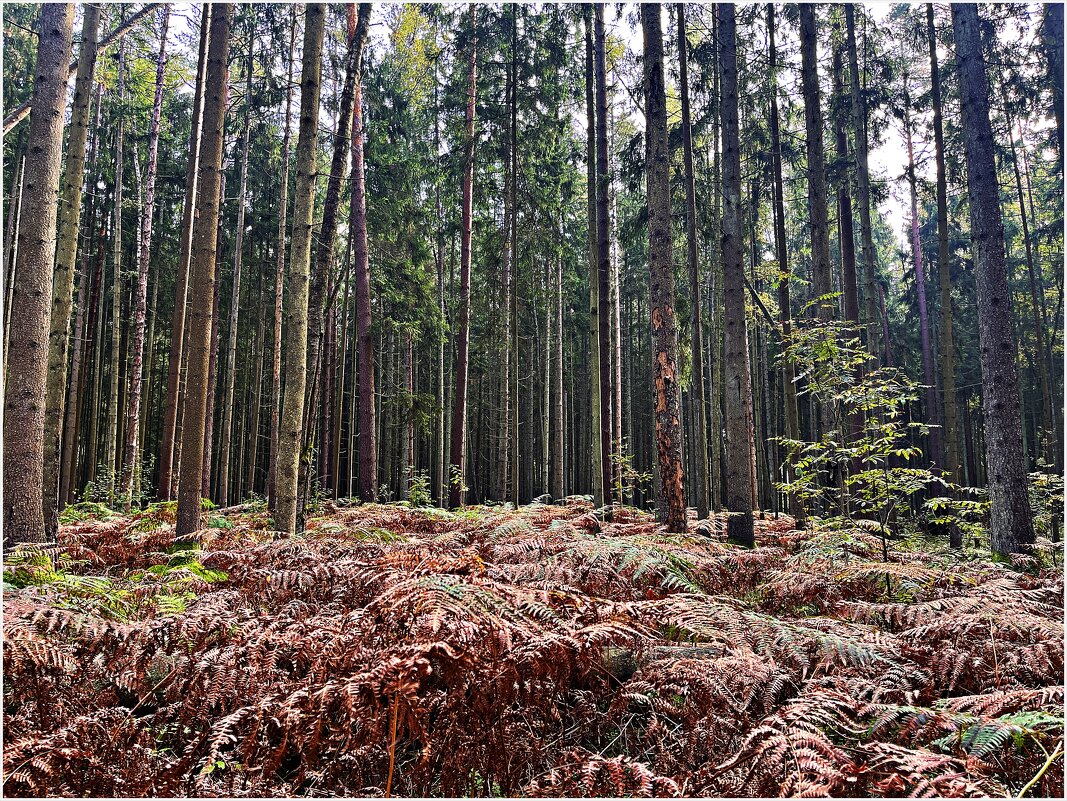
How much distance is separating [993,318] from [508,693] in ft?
23.4

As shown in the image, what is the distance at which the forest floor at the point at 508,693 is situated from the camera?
6.24ft

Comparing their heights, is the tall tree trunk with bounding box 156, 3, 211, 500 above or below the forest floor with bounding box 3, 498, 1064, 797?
above

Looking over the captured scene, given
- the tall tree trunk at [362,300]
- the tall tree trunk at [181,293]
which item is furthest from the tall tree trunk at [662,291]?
the tall tree trunk at [362,300]

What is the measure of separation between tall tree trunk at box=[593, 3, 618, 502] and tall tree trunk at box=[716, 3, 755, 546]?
7.47 ft

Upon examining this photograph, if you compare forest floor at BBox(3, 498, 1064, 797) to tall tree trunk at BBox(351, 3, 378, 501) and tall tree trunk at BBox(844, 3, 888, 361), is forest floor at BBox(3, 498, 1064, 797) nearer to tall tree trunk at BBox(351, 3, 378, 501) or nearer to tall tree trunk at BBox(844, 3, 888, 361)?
tall tree trunk at BBox(844, 3, 888, 361)

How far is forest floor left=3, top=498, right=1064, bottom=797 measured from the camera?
1.90m

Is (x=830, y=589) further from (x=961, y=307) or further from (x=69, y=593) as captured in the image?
(x=961, y=307)

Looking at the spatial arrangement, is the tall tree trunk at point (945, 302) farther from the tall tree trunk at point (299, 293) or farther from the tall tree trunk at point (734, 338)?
the tall tree trunk at point (299, 293)

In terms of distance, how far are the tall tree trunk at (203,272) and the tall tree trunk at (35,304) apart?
121 cm

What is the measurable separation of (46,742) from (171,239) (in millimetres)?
23169

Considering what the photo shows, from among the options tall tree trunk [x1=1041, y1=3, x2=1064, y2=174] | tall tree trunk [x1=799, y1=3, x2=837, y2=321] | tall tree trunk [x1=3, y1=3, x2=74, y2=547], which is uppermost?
tall tree trunk [x1=1041, y1=3, x2=1064, y2=174]

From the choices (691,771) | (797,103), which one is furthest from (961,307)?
(691,771)

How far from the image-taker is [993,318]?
256 inches

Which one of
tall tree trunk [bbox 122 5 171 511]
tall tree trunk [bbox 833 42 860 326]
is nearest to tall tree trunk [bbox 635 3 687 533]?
tall tree trunk [bbox 833 42 860 326]
